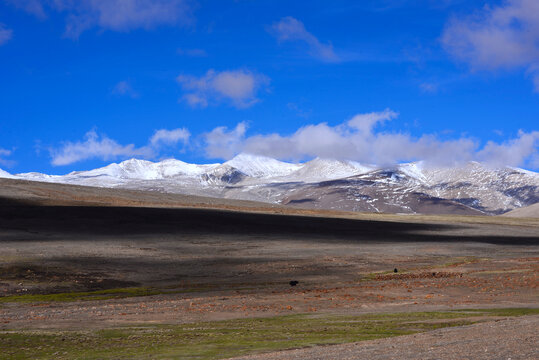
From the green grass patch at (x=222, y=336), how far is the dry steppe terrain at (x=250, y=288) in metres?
0.06

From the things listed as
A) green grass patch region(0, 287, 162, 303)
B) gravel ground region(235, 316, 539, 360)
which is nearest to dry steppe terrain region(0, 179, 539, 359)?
gravel ground region(235, 316, 539, 360)

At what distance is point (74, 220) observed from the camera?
86.9 m

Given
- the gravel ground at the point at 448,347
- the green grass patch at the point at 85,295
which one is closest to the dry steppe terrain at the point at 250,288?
the gravel ground at the point at 448,347

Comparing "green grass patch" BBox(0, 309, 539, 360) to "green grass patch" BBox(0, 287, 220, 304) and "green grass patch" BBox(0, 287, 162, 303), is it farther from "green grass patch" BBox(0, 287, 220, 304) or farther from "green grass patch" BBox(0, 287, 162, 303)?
"green grass patch" BBox(0, 287, 162, 303)

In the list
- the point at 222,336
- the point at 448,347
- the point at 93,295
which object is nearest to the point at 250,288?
the point at 93,295

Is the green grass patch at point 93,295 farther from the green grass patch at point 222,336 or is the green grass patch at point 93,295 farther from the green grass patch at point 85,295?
the green grass patch at point 222,336

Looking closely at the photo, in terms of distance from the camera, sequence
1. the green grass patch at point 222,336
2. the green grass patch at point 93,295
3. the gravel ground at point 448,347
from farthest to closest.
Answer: the green grass patch at point 93,295 < the green grass patch at point 222,336 < the gravel ground at point 448,347

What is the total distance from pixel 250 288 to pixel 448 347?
25953mm

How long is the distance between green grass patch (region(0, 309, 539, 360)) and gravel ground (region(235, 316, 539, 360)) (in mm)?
1645

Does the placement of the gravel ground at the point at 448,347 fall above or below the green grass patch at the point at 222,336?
above

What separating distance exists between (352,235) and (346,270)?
3428cm

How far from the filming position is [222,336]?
76.7ft

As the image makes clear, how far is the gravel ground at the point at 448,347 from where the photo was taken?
1620 centimetres

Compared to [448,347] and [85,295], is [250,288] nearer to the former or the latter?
[85,295]
